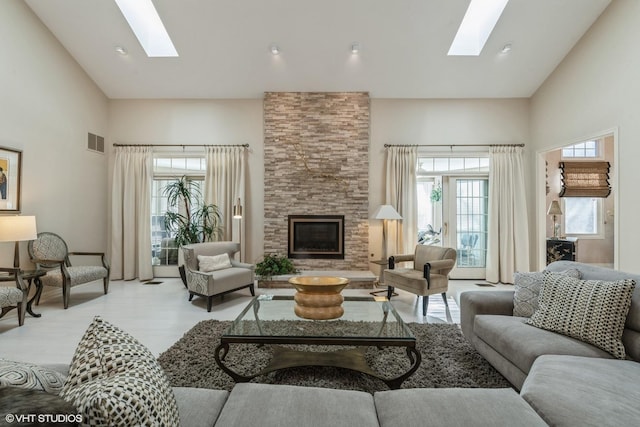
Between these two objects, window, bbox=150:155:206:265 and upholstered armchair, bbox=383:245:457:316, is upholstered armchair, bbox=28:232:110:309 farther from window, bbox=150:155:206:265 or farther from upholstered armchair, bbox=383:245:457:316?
upholstered armchair, bbox=383:245:457:316

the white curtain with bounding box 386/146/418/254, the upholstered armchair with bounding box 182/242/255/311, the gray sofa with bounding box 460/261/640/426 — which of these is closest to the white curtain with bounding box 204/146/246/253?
the upholstered armchair with bounding box 182/242/255/311

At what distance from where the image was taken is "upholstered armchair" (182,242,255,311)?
4082 mm

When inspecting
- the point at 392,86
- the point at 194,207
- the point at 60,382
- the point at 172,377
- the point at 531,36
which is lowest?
the point at 172,377

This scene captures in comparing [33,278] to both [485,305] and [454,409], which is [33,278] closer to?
[454,409]

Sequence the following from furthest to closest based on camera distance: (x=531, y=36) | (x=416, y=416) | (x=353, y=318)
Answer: (x=531, y=36) < (x=353, y=318) < (x=416, y=416)

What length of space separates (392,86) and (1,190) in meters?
5.80

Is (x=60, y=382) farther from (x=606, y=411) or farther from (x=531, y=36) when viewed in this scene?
(x=531, y=36)

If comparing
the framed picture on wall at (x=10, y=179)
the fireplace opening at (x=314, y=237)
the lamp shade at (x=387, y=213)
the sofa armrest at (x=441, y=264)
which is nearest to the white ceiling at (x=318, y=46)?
the framed picture on wall at (x=10, y=179)

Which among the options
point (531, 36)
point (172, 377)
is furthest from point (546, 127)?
point (172, 377)

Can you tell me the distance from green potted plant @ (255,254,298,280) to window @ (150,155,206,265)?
184 centimetres

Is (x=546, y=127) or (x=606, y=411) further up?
(x=546, y=127)

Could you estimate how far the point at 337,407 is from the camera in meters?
1.30

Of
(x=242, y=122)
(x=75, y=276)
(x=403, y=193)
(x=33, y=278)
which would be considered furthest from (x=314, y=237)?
(x=33, y=278)

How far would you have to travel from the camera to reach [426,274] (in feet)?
12.7
